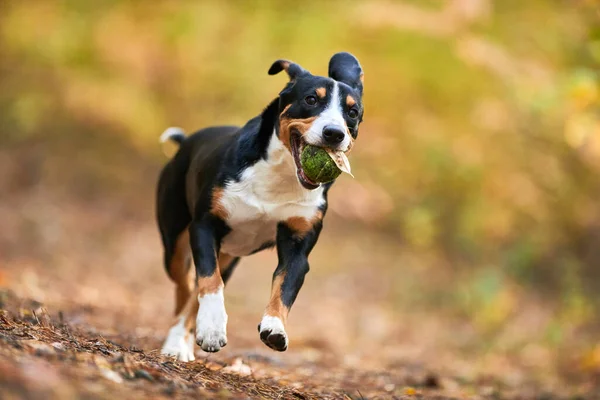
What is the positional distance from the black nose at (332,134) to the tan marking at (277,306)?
0.85 meters

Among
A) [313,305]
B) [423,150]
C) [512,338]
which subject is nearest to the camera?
[512,338]

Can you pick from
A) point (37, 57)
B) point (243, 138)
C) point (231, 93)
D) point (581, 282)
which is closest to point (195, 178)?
point (243, 138)

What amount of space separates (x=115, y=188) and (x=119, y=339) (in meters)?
8.05

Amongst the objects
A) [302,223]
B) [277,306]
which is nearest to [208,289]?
[277,306]

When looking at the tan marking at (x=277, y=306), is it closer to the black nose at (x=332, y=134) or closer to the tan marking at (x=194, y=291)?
the tan marking at (x=194, y=291)

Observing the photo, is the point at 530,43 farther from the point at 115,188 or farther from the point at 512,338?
the point at 115,188

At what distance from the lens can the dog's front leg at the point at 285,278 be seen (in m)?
4.32

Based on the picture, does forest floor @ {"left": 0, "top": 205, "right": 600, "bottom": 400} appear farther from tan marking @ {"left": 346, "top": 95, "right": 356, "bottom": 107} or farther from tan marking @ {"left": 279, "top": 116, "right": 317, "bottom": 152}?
tan marking @ {"left": 346, "top": 95, "right": 356, "bottom": 107}

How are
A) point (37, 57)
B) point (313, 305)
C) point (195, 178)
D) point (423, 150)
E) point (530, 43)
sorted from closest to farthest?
point (195, 178), point (313, 305), point (530, 43), point (423, 150), point (37, 57)

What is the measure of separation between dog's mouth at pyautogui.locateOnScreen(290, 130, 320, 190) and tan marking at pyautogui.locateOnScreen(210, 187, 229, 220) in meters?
0.51

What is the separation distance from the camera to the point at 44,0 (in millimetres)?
15188

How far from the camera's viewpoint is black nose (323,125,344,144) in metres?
4.48

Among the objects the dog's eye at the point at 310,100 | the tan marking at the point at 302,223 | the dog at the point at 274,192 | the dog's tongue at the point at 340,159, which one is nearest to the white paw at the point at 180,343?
the dog at the point at 274,192

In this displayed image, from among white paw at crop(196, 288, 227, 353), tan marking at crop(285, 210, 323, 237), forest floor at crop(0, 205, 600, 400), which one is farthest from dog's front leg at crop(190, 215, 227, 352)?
tan marking at crop(285, 210, 323, 237)
